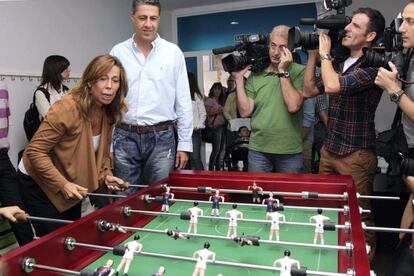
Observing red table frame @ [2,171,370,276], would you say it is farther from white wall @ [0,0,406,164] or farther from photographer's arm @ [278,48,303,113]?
white wall @ [0,0,406,164]

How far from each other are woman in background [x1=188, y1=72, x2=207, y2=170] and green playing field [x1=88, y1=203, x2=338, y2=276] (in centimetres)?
313

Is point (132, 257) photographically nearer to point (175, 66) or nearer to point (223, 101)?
point (175, 66)

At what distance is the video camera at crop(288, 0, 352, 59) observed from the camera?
2211 mm

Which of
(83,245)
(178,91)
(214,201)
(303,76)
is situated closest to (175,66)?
(178,91)

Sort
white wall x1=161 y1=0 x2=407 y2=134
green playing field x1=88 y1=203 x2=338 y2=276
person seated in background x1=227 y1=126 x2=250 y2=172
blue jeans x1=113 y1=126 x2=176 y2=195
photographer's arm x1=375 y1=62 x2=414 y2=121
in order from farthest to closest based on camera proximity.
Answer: white wall x1=161 y1=0 x2=407 y2=134 → person seated in background x1=227 y1=126 x2=250 y2=172 → blue jeans x1=113 y1=126 x2=176 y2=195 → photographer's arm x1=375 y1=62 x2=414 y2=121 → green playing field x1=88 y1=203 x2=338 y2=276

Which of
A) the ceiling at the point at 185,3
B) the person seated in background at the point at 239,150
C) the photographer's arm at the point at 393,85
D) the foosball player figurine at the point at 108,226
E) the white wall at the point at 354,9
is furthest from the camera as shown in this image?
the ceiling at the point at 185,3

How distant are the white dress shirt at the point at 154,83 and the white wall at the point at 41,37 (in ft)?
6.37

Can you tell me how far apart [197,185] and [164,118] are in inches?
24.1

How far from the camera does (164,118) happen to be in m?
2.30

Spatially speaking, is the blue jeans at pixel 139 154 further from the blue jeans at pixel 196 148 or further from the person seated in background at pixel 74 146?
the blue jeans at pixel 196 148

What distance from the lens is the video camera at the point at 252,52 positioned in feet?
8.54

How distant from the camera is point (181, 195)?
1793 millimetres

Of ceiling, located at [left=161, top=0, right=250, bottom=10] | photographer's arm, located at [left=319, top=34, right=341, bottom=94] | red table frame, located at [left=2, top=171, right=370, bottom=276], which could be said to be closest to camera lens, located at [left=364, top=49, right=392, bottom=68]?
photographer's arm, located at [left=319, top=34, right=341, bottom=94]

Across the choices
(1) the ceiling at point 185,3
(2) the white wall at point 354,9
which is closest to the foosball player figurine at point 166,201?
(2) the white wall at point 354,9
